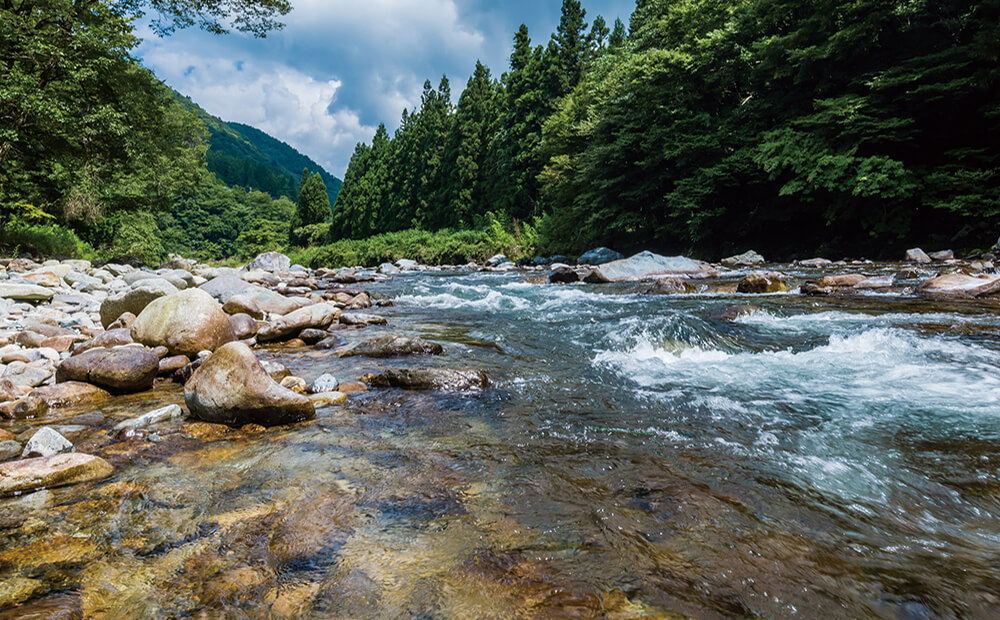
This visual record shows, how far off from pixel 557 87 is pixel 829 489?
3482 cm

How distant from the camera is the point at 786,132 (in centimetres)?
1459

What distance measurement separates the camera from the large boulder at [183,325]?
4590mm

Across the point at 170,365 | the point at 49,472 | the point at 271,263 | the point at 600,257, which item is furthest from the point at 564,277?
the point at 271,263

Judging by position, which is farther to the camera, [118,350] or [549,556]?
[118,350]

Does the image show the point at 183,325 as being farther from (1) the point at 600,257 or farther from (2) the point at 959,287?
(1) the point at 600,257

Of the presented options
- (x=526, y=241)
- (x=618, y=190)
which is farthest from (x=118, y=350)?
(x=526, y=241)

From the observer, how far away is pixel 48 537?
1704 mm

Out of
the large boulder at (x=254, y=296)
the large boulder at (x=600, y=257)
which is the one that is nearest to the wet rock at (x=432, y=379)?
the large boulder at (x=254, y=296)

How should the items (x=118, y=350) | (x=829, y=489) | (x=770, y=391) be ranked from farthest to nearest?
(x=118, y=350) < (x=770, y=391) < (x=829, y=489)

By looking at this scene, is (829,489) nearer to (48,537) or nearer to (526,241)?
(48,537)

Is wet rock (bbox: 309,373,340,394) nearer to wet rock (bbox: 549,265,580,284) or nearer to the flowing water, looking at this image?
the flowing water

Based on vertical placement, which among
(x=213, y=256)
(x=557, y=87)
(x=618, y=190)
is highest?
(x=557, y=87)

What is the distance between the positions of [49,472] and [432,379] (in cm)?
231

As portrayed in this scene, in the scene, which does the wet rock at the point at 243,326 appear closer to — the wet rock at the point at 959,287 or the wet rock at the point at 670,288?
the wet rock at the point at 670,288
